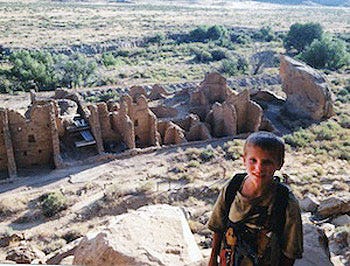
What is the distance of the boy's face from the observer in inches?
129

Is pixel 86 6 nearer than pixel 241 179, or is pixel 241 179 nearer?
pixel 241 179

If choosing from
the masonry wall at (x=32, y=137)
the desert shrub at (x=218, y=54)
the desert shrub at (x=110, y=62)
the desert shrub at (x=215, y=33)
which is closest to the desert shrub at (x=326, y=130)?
the masonry wall at (x=32, y=137)

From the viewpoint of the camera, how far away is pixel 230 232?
11.6 feet

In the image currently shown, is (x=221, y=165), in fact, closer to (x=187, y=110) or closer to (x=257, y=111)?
(x=257, y=111)

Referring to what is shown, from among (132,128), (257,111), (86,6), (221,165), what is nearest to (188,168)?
(221,165)

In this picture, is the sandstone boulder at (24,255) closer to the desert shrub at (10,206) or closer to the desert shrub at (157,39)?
the desert shrub at (10,206)

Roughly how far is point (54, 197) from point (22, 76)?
955 inches

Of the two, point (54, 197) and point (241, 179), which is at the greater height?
point (241, 179)

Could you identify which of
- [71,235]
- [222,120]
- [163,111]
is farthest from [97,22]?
[71,235]

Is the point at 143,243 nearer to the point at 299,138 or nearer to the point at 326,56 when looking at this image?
the point at 299,138

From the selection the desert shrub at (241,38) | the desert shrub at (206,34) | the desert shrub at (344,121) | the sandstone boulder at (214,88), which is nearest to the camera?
the desert shrub at (344,121)

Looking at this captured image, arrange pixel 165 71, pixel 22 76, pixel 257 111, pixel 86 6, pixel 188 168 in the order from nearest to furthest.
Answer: pixel 188 168 < pixel 257 111 < pixel 22 76 < pixel 165 71 < pixel 86 6

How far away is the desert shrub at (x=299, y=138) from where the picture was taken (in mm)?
22411

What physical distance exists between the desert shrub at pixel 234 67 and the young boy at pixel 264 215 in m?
40.2
